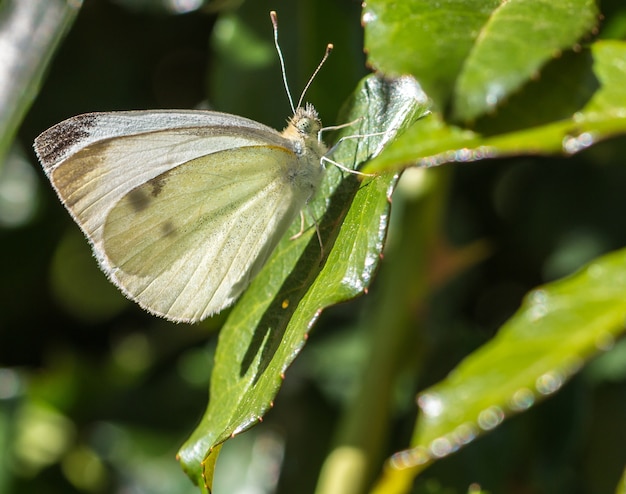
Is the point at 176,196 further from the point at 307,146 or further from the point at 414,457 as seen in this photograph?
the point at 414,457

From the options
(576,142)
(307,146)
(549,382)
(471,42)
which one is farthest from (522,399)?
(307,146)

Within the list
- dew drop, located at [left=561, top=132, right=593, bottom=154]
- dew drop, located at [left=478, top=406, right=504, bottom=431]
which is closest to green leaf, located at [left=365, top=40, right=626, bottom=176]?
dew drop, located at [left=561, top=132, right=593, bottom=154]

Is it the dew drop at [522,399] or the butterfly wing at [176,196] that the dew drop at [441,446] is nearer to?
the dew drop at [522,399]

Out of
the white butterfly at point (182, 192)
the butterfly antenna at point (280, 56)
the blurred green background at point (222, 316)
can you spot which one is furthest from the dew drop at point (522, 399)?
the butterfly antenna at point (280, 56)

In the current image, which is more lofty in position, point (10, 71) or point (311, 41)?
point (10, 71)

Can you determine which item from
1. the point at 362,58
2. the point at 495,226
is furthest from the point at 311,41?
the point at 495,226

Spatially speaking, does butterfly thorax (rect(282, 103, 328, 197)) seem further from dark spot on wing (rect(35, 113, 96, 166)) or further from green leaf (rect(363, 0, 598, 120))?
green leaf (rect(363, 0, 598, 120))

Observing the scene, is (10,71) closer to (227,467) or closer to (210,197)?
(210,197)
